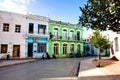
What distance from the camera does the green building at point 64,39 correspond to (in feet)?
124

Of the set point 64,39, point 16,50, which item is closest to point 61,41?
point 64,39

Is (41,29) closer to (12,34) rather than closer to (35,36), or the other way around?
(35,36)

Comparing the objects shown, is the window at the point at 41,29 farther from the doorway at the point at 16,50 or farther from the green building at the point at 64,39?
the doorway at the point at 16,50

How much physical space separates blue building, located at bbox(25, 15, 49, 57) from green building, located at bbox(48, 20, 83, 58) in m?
1.39

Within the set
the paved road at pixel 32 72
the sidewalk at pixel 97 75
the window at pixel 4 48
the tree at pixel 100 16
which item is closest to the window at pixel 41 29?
the window at pixel 4 48

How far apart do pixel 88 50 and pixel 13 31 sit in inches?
1064

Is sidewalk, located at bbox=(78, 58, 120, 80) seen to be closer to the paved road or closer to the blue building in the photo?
the paved road

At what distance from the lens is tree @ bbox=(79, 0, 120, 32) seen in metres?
9.06

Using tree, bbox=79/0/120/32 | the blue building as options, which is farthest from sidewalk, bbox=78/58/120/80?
the blue building

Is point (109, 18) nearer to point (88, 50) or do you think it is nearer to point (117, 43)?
point (117, 43)

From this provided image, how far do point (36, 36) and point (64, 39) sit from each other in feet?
25.6

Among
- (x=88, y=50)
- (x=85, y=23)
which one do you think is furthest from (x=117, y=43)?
(x=88, y=50)

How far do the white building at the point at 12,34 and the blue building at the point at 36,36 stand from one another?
1.09m

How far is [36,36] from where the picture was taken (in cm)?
3441
